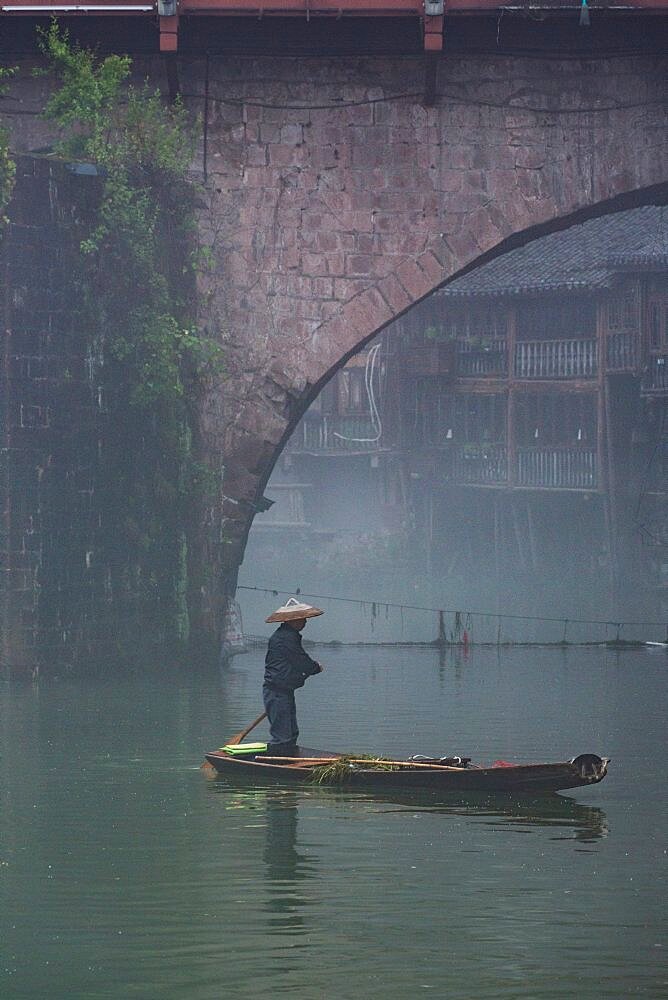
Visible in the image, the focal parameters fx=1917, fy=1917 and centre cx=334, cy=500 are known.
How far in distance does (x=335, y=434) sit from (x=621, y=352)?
8338 millimetres

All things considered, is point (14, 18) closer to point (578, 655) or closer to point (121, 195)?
point (121, 195)

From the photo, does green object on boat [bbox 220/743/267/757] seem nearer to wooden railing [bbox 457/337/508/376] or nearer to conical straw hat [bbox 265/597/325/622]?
conical straw hat [bbox 265/597/325/622]

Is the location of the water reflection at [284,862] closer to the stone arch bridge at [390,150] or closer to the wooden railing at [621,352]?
the stone arch bridge at [390,150]

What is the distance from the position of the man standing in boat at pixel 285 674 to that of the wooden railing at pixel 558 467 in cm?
2784

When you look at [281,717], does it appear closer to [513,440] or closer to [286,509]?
[513,440]

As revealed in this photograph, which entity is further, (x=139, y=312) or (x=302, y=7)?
(x=139, y=312)

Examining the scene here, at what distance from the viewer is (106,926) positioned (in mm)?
8234

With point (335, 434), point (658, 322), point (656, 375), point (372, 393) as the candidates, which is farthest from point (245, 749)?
point (335, 434)

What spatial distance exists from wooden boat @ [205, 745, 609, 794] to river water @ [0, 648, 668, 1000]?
136 millimetres

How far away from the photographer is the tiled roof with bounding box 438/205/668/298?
3891cm

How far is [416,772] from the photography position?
11.8m

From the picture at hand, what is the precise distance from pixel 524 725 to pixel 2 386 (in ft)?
21.3

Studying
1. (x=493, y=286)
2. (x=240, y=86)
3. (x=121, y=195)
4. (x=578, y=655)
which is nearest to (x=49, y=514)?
(x=121, y=195)

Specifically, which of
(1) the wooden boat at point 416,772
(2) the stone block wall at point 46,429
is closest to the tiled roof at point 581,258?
Answer: (2) the stone block wall at point 46,429
